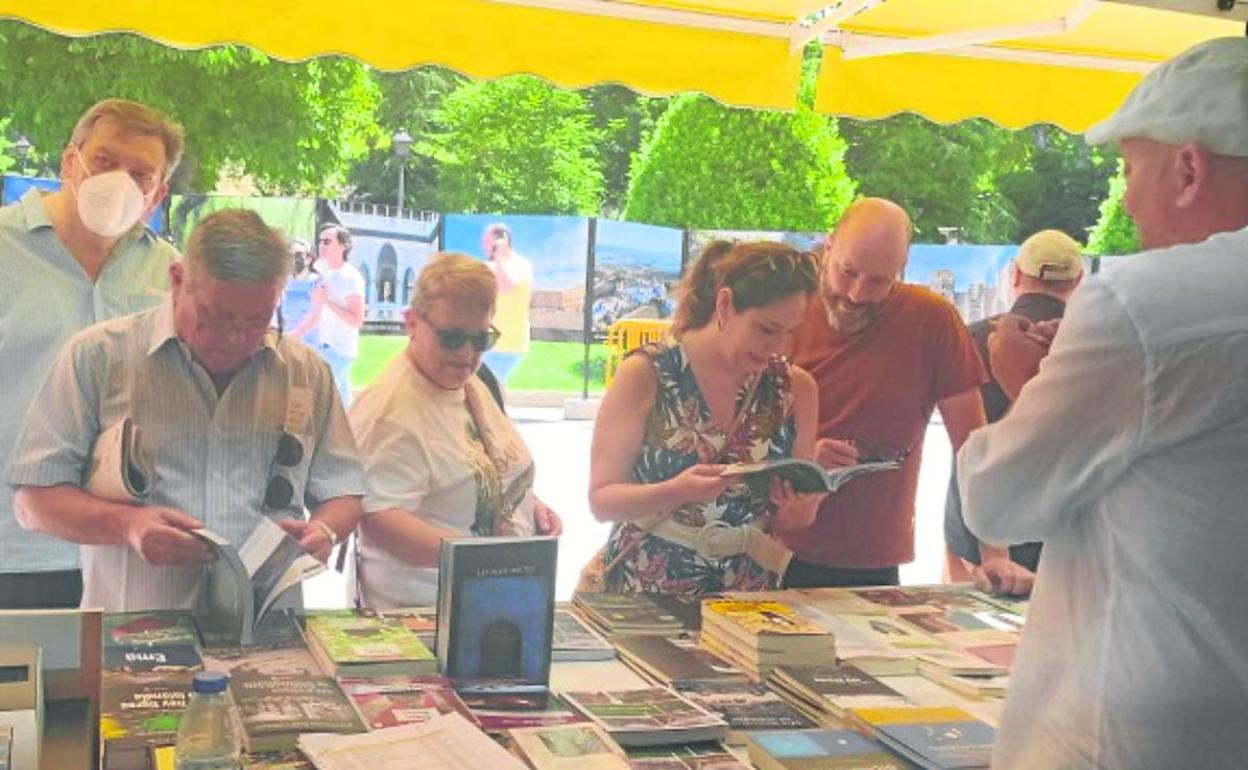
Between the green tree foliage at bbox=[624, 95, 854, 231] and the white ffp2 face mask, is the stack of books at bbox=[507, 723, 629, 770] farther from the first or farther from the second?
the green tree foliage at bbox=[624, 95, 854, 231]

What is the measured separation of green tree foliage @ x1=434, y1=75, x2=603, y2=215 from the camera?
62.7 ft

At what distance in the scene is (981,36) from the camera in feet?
11.6

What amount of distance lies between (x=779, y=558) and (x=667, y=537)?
262 millimetres

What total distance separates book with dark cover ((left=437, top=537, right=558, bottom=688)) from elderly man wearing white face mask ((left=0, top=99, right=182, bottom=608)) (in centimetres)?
109

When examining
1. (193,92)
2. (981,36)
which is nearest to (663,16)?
(981,36)

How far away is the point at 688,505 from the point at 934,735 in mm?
880

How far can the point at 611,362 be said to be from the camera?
11.3 meters

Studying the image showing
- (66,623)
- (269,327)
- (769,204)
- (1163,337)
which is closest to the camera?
(1163,337)

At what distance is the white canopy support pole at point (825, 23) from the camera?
3.45 meters

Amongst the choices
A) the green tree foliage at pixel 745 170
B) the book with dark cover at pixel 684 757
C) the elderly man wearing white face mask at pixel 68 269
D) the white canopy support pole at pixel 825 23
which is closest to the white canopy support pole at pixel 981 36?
the white canopy support pole at pixel 825 23

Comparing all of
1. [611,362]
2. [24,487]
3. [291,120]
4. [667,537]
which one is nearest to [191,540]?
[24,487]

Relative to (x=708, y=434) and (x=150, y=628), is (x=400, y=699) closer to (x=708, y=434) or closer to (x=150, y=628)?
(x=150, y=628)

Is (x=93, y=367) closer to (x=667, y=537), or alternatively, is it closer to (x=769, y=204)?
(x=667, y=537)

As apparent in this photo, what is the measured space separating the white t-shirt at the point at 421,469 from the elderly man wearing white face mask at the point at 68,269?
542 mm
